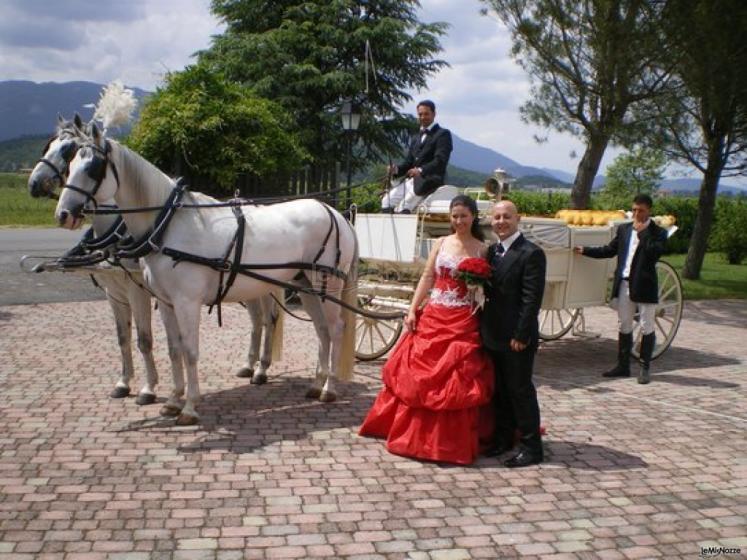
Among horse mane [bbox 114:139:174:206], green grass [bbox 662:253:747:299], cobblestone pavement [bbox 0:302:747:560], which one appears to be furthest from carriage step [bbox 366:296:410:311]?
green grass [bbox 662:253:747:299]

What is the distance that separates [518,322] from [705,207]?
13946 mm

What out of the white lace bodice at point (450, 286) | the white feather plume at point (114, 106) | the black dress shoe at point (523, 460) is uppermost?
the white feather plume at point (114, 106)

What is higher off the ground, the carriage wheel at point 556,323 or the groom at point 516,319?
the groom at point 516,319

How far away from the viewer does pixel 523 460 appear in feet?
17.5

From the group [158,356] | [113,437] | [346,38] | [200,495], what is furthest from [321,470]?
[346,38]

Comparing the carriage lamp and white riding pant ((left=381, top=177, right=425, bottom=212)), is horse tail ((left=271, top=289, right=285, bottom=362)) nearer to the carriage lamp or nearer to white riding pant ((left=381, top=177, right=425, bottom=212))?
white riding pant ((left=381, top=177, right=425, bottom=212))

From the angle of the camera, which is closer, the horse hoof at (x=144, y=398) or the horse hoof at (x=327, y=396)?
the horse hoof at (x=144, y=398)

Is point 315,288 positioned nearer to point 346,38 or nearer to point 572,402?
point 572,402

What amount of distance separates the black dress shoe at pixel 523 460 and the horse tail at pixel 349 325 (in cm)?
212

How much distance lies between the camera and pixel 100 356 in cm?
844

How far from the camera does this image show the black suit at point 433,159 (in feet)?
25.7

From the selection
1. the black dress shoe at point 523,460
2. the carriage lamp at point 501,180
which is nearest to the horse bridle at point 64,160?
the black dress shoe at point 523,460

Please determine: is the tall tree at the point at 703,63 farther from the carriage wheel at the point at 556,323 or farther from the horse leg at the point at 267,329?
the horse leg at the point at 267,329

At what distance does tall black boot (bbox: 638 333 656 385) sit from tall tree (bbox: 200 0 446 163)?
46.0 ft
